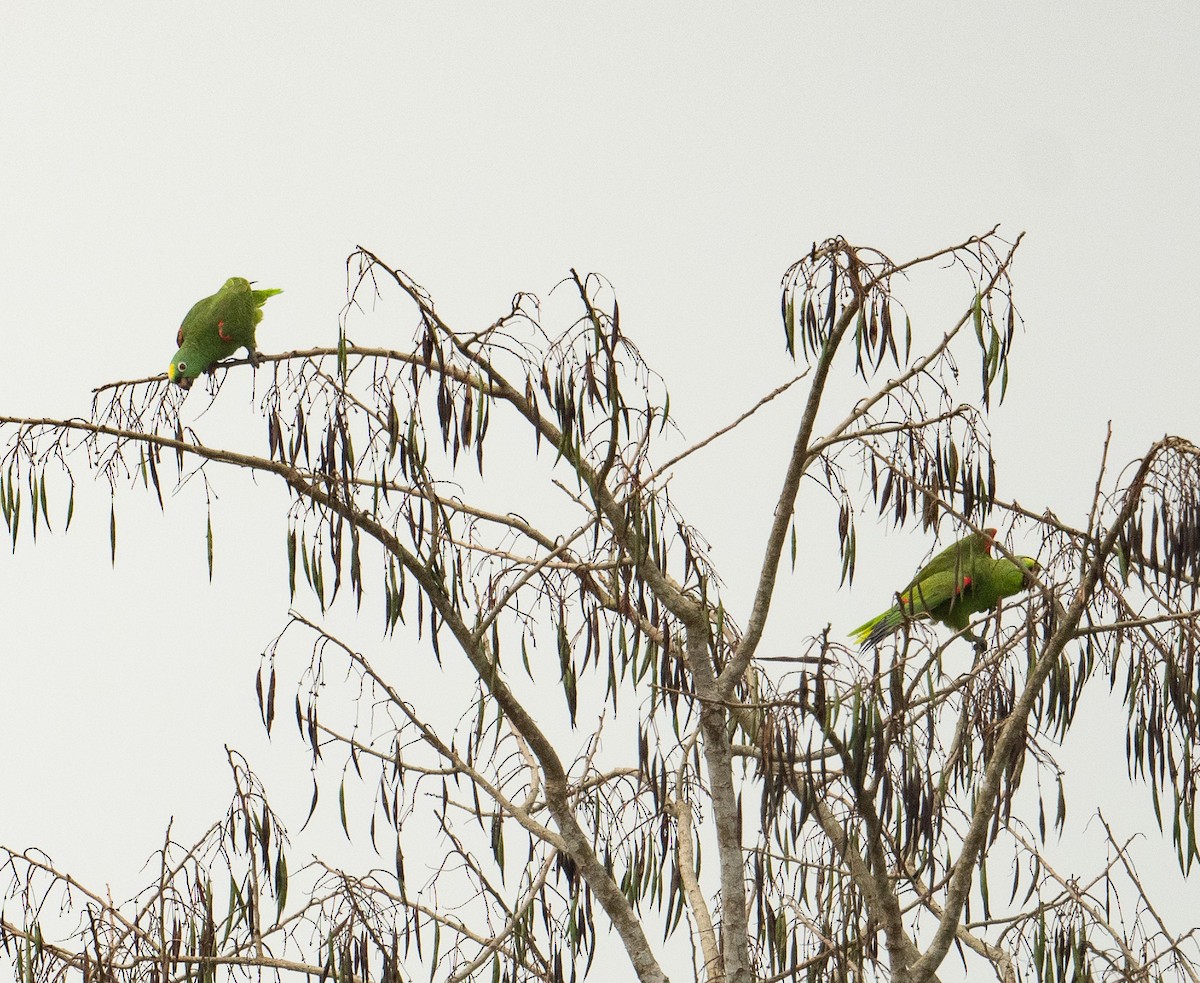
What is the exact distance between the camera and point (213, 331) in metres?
4.19

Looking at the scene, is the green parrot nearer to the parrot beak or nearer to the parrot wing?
the parrot beak

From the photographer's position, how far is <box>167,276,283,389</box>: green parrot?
4184 mm

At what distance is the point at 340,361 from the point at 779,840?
1313mm

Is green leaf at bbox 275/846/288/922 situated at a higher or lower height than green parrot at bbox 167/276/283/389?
lower

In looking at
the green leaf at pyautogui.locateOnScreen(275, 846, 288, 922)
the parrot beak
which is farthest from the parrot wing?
the parrot beak

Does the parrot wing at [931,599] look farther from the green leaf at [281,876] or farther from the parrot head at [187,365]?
the parrot head at [187,365]

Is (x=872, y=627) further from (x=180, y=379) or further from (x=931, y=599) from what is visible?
(x=180, y=379)

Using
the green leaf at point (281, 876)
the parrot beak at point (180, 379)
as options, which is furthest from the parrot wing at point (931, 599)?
the parrot beak at point (180, 379)

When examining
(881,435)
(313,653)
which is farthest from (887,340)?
(313,653)

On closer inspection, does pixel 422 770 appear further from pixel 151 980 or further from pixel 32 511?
pixel 32 511

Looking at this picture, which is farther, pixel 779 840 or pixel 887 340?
pixel 779 840

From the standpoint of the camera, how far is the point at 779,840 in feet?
9.31

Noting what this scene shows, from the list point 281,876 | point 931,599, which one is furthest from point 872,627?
point 281,876

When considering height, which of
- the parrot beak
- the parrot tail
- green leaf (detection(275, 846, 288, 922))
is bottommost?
green leaf (detection(275, 846, 288, 922))
